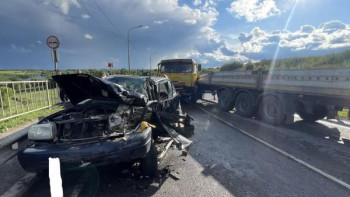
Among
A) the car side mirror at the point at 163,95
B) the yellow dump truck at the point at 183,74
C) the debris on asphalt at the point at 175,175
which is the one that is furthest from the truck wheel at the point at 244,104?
the debris on asphalt at the point at 175,175

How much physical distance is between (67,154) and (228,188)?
7.55 ft

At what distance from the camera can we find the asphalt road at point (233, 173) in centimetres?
319

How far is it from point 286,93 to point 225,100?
333 centimetres

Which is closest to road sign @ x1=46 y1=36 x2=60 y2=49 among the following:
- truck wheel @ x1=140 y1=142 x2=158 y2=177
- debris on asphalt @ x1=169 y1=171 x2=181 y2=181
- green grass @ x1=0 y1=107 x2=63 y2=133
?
green grass @ x1=0 y1=107 x2=63 y2=133

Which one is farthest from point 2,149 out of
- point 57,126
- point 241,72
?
point 241,72

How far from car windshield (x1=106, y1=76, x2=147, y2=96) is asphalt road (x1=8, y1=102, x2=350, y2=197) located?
149cm

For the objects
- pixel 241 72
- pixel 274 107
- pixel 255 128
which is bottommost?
pixel 255 128

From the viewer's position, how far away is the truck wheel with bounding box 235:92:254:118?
8.46m

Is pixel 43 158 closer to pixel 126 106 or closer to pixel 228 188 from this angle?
pixel 126 106

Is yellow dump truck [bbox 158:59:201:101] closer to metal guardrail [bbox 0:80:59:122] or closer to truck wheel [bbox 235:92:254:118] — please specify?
truck wheel [bbox 235:92:254:118]

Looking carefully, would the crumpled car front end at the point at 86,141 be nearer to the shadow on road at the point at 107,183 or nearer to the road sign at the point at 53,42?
the shadow on road at the point at 107,183

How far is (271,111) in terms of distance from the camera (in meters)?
7.52

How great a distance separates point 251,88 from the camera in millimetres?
8430

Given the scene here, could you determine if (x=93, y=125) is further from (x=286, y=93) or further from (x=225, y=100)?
(x=225, y=100)
